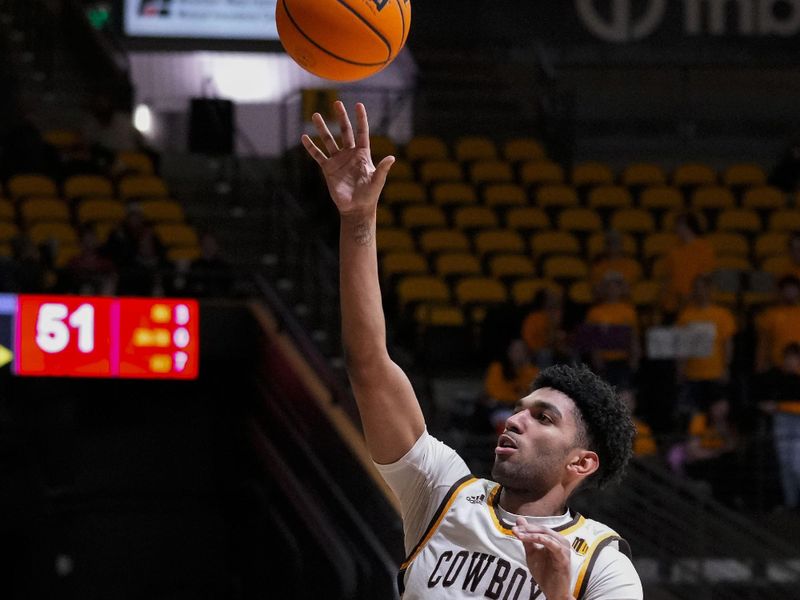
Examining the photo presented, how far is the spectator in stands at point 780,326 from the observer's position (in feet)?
34.7

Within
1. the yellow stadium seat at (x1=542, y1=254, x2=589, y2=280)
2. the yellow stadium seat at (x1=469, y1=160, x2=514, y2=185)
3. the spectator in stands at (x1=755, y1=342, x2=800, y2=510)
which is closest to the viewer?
the spectator in stands at (x1=755, y1=342, x2=800, y2=510)

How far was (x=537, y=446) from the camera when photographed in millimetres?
3521

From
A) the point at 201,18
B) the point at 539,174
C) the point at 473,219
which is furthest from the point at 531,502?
the point at 201,18

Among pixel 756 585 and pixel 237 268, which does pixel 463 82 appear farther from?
pixel 756 585

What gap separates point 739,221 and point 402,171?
338 cm

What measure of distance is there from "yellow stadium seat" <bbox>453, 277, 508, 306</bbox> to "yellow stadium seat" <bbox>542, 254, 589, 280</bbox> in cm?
59

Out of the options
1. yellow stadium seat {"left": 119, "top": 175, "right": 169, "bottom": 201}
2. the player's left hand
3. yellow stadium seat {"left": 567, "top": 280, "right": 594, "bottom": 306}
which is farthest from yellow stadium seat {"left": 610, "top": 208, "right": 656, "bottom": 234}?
the player's left hand

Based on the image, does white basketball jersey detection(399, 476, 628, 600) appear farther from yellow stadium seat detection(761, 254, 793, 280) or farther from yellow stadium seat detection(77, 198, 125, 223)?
yellow stadium seat detection(761, 254, 793, 280)

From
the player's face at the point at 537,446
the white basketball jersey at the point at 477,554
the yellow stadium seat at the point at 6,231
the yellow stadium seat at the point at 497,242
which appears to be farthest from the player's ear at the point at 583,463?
the yellow stadium seat at the point at 497,242

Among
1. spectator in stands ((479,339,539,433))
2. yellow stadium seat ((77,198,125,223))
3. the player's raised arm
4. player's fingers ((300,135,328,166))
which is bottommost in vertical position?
spectator in stands ((479,339,539,433))

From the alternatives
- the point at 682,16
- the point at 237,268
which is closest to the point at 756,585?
the point at 237,268

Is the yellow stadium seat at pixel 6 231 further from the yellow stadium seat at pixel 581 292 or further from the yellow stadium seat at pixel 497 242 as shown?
the yellow stadium seat at pixel 581 292

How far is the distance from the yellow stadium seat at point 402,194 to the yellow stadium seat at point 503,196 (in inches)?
27.0

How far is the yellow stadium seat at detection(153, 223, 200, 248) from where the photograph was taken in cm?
1259
